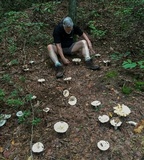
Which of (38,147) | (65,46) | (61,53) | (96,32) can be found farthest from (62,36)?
(38,147)

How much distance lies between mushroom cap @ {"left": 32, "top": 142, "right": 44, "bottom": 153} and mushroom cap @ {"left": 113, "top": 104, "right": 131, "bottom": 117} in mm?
1443

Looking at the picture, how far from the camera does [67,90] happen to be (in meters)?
5.05

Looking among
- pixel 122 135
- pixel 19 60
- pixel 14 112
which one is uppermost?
pixel 19 60

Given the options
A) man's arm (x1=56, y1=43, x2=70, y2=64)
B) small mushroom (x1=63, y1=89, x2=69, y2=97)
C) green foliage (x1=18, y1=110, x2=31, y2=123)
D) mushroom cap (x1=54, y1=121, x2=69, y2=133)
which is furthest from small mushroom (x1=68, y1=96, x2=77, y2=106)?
man's arm (x1=56, y1=43, x2=70, y2=64)

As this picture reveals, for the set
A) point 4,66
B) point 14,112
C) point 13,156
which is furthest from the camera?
point 4,66

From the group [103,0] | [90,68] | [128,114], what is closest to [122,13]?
[103,0]

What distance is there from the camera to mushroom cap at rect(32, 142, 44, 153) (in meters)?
3.76

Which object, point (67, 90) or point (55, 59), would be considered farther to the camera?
point (55, 59)

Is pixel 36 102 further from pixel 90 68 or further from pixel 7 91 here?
pixel 90 68

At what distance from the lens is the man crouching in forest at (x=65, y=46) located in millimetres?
5918

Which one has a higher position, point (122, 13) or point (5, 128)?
point (122, 13)

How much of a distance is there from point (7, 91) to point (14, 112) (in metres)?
0.82

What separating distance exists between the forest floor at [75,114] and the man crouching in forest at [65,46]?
0.20 m

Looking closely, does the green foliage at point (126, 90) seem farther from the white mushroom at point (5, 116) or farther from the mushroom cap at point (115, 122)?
the white mushroom at point (5, 116)
